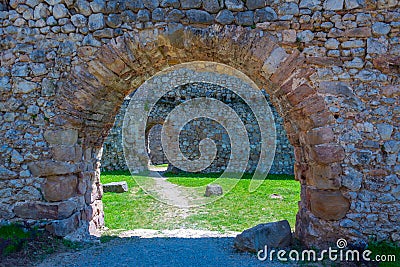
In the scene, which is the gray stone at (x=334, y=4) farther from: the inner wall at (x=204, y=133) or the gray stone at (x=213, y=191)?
the inner wall at (x=204, y=133)

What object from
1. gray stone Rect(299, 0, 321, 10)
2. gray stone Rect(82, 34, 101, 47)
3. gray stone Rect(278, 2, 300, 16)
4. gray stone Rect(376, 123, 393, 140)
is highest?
gray stone Rect(299, 0, 321, 10)

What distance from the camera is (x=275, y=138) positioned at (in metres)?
14.5

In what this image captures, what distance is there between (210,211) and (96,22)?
4.65 metres

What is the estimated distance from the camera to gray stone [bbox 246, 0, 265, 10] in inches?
171

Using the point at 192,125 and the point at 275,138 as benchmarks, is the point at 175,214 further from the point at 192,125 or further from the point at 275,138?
the point at 275,138

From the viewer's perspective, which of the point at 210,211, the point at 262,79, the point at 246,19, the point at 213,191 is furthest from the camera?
the point at 213,191

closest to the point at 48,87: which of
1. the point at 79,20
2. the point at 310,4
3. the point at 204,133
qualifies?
the point at 79,20

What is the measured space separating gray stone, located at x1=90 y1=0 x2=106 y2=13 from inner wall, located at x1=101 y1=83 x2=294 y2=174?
9044 millimetres

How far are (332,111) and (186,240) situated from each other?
2.81 meters

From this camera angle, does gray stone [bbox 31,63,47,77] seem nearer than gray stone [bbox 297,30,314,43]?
No

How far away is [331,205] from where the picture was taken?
4188 mm

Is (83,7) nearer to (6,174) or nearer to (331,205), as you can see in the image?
(6,174)

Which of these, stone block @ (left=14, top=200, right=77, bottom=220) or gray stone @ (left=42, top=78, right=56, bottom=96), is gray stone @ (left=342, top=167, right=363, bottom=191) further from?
gray stone @ (left=42, top=78, right=56, bottom=96)

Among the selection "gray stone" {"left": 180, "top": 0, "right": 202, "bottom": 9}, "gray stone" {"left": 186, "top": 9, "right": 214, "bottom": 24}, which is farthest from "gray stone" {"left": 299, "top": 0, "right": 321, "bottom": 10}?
"gray stone" {"left": 180, "top": 0, "right": 202, "bottom": 9}
